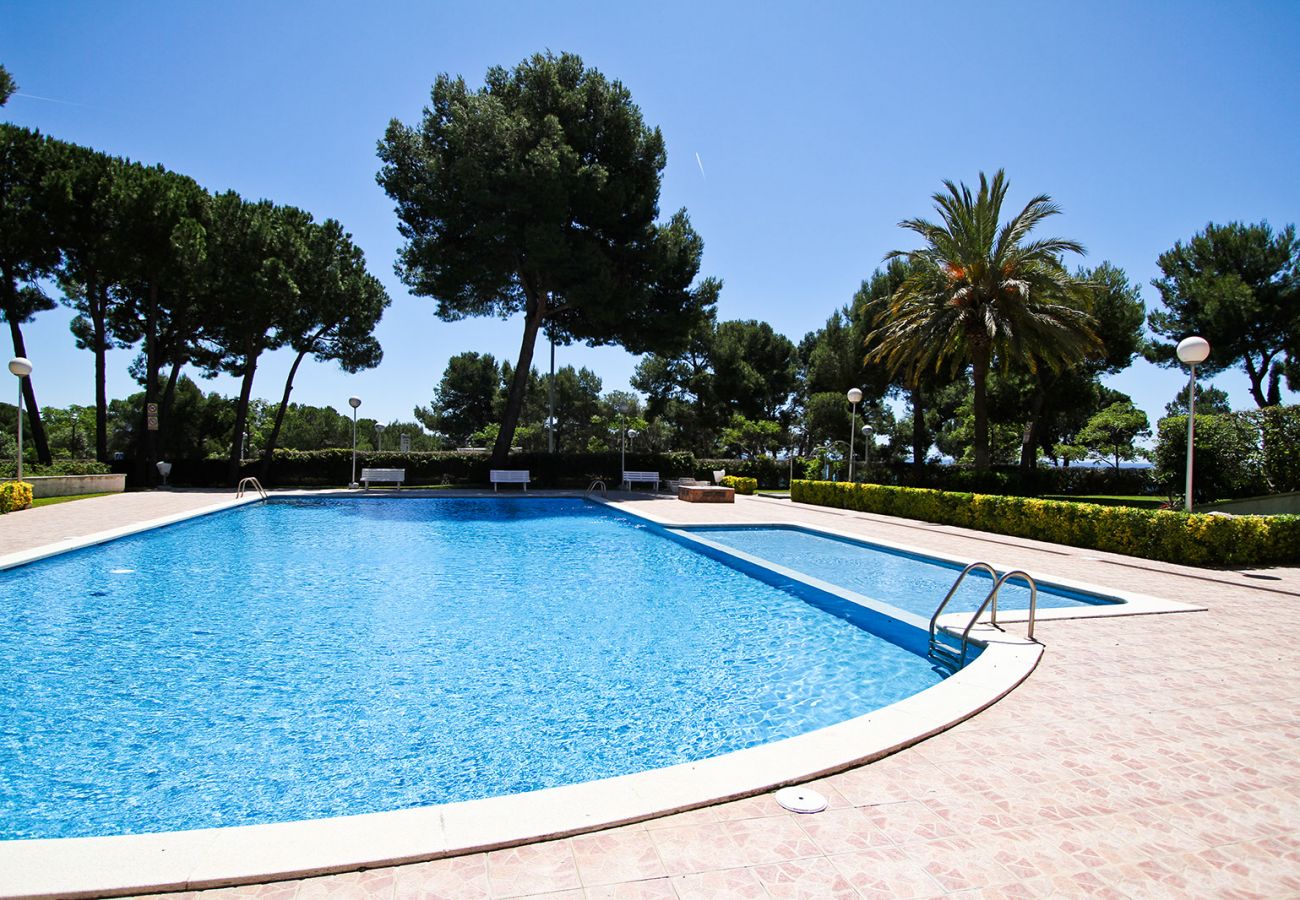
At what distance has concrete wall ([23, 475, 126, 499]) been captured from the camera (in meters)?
16.6

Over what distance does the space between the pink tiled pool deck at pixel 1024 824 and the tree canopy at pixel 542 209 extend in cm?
1852

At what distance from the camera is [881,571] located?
9.19m

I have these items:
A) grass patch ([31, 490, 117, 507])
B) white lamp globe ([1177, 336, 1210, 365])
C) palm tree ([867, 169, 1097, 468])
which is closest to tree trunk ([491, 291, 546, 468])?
grass patch ([31, 490, 117, 507])

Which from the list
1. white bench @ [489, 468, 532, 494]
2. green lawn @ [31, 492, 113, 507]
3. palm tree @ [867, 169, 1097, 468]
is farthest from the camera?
white bench @ [489, 468, 532, 494]

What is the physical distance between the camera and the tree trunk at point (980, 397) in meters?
15.7

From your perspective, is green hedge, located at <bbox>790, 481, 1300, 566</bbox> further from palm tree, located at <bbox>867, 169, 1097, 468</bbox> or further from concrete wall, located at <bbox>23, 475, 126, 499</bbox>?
concrete wall, located at <bbox>23, 475, 126, 499</bbox>

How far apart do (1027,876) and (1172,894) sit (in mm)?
420

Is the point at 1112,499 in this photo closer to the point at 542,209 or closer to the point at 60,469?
the point at 542,209

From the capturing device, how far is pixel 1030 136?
13336mm

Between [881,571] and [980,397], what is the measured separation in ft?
28.5

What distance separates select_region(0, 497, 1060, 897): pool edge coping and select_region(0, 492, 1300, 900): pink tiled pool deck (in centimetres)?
5

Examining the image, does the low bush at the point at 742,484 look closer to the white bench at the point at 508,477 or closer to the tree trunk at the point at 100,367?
the white bench at the point at 508,477

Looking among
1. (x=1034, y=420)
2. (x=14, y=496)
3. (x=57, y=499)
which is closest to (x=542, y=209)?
(x=14, y=496)

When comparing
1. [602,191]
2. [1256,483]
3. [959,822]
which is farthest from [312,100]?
[1256,483]
